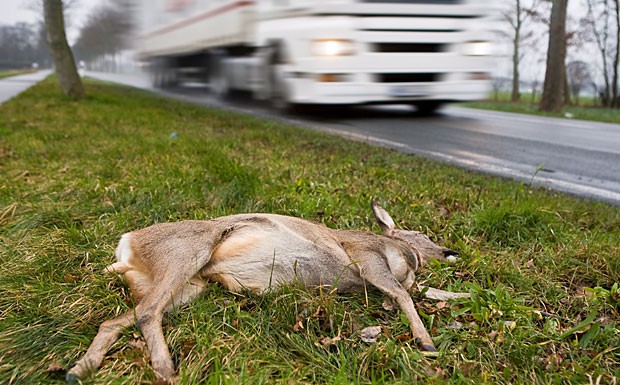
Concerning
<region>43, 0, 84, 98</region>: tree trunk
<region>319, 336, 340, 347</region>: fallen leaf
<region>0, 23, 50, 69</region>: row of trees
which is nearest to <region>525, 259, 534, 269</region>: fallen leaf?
<region>319, 336, 340, 347</region>: fallen leaf

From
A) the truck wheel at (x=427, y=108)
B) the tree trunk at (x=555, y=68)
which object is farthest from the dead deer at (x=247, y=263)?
the tree trunk at (x=555, y=68)

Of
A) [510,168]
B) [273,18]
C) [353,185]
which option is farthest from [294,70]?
[353,185]

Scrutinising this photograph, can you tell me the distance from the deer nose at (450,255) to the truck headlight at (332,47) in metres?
6.58

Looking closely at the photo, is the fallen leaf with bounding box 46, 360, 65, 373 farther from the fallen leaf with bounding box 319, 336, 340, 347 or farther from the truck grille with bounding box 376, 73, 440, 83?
the truck grille with bounding box 376, 73, 440, 83

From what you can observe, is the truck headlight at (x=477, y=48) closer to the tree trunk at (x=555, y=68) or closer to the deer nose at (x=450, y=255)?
the tree trunk at (x=555, y=68)

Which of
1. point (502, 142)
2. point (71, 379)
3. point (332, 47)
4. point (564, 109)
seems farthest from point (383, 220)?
point (564, 109)

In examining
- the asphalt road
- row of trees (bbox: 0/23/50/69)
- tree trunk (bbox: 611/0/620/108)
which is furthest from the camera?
row of trees (bbox: 0/23/50/69)

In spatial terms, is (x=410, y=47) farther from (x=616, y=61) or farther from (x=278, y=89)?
(x=616, y=61)

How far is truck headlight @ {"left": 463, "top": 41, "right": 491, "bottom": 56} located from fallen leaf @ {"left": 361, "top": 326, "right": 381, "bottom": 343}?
336 inches

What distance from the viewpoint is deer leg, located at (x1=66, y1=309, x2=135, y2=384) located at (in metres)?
1.92

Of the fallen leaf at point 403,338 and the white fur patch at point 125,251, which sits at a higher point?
the white fur patch at point 125,251

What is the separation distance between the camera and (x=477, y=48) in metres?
9.90

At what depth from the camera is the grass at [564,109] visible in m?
14.2

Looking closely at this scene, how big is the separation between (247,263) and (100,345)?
2.36 ft
